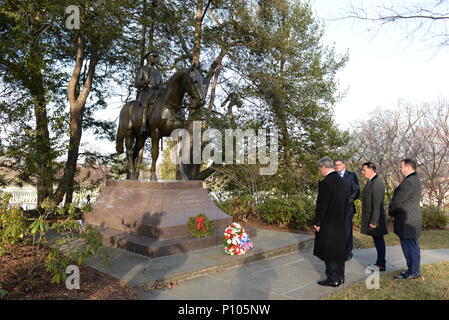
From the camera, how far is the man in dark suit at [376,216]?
571 centimetres

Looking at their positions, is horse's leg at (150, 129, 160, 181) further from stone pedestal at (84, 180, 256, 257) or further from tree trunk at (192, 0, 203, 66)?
Answer: tree trunk at (192, 0, 203, 66)

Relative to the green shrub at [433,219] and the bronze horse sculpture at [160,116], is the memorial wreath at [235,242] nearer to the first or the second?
the bronze horse sculpture at [160,116]

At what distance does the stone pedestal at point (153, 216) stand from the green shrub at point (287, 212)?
8.23 feet

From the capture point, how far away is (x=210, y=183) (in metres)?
15.3

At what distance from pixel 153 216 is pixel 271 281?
9.86 feet

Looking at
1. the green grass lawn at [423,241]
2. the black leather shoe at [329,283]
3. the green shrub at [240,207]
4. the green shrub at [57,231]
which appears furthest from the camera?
the green shrub at [240,207]

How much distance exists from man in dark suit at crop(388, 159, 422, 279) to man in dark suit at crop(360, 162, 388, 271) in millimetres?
335

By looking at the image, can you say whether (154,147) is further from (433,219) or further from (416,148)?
(416,148)

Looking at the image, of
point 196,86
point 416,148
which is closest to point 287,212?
point 196,86

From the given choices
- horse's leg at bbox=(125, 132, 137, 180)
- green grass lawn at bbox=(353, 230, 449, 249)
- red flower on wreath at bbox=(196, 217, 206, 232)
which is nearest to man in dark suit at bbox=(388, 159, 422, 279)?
green grass lawn at bbox=(353, 230, 449, 249)

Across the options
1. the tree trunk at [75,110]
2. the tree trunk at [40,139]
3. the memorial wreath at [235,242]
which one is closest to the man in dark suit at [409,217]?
the memorial wreath at [235,242]

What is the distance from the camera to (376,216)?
225 inches

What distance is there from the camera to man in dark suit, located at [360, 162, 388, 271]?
5.71m
